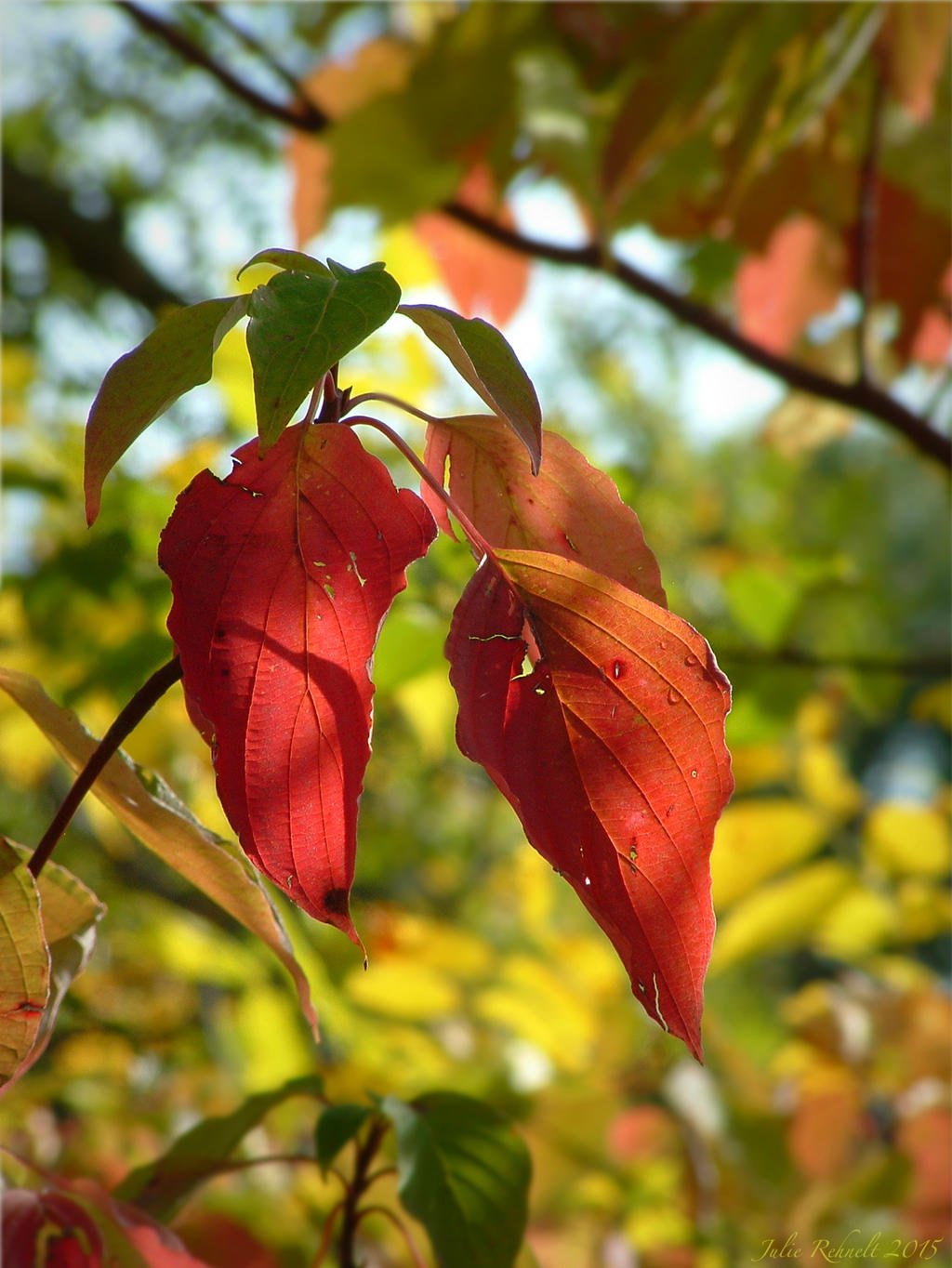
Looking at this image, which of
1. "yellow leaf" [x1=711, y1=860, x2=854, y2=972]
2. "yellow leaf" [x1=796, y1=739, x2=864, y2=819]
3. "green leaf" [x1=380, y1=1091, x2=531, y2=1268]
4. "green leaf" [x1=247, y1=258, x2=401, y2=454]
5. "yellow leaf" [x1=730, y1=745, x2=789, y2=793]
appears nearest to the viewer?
"green leaf" [x1=247, y1=258, x2=401, y2=454]

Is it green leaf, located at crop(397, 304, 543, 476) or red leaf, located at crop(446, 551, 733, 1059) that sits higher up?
green leaf, located at crop(397, 304, 543, 476)

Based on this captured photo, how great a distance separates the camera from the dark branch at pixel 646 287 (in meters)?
0.73

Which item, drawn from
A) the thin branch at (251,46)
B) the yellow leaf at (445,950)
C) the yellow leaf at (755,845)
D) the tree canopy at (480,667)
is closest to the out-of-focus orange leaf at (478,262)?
the tree canopy at (480,667)

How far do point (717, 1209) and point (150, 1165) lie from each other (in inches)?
32.0

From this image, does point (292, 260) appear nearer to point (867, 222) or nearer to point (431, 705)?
point (867, 222)

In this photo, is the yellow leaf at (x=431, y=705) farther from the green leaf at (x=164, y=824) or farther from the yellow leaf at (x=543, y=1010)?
the green leaf at (x=164, y=824)

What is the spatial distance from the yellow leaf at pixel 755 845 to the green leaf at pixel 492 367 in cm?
79

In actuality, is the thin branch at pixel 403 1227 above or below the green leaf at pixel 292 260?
below

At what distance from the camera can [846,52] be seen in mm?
513

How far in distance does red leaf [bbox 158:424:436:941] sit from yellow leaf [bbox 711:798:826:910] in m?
0.77

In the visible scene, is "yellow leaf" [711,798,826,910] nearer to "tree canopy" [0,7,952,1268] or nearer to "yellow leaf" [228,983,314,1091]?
"tree canopy" [0,7,952,1268]

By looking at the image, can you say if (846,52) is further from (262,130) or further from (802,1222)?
(262,130)

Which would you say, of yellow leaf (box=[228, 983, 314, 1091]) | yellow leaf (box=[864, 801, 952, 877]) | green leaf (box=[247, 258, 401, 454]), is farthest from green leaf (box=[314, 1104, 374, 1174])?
yellow leaf (box=[864, 801, 952, 877])

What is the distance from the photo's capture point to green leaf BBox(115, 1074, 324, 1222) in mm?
350
